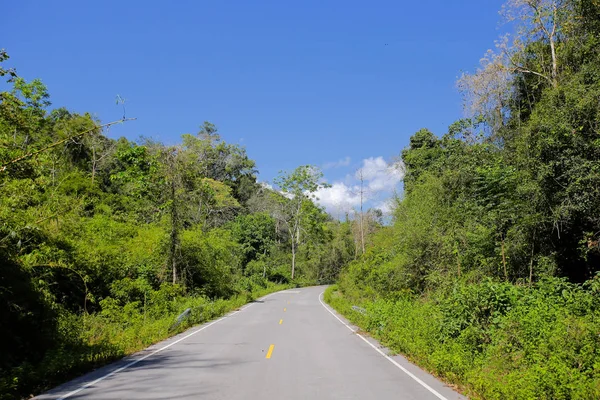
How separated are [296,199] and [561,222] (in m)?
57.1

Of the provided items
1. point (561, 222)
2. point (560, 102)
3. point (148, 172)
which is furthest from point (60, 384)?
point (148, 172)

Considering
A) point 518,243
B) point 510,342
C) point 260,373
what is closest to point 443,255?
point 518,243

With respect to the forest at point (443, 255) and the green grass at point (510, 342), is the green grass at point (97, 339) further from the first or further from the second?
the green grass at point (510, 342)

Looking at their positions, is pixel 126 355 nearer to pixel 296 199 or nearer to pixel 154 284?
pixel 154 284

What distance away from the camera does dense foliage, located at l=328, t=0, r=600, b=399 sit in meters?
7.78

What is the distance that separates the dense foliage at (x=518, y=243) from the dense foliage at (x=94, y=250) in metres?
8.09

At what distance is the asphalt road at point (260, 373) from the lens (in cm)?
724

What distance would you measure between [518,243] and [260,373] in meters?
10.5

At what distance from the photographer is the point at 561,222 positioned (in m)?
13.2

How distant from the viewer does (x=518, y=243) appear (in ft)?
49.4

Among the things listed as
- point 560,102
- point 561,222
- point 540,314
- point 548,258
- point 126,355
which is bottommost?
point 126,355

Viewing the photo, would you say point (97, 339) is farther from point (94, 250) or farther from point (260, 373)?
point (94, 250)

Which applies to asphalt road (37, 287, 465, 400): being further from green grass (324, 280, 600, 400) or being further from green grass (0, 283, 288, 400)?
green grass (324, 280, 600, 400)

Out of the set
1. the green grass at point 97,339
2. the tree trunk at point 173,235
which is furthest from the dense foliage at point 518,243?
the tree trunk at point 173,235
